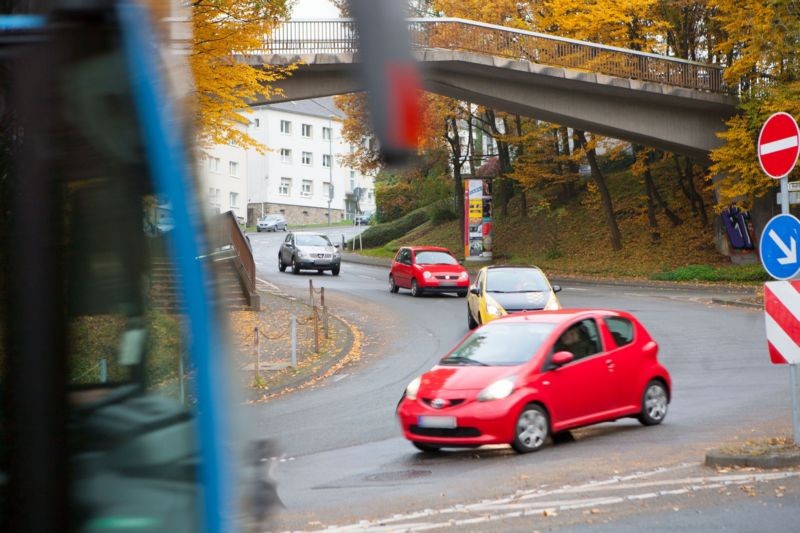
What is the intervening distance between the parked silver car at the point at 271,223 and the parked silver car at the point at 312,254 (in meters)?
33.8

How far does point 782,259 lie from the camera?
1065cm

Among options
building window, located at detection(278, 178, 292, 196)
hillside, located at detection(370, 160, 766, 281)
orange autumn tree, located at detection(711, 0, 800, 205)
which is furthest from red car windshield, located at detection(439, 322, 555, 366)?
building window, located at detection(278, 178, 292, 196)

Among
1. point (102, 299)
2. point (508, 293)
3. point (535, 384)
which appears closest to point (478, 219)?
point (508, 293)

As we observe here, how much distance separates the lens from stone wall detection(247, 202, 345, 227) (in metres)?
81.6

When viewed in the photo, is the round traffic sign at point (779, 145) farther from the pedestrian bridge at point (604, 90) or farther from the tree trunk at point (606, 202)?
the tree trunk at point (606, 202)

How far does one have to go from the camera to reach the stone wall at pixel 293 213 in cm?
8161

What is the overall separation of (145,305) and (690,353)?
1878 centimetres

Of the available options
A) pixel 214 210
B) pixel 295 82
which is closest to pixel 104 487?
pixel 214 210

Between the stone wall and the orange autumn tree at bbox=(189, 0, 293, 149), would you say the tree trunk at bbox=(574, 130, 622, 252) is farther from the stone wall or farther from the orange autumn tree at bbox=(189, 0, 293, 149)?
the stone wall

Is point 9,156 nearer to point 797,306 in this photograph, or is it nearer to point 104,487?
point 104,487

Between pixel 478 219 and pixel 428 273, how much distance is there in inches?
456

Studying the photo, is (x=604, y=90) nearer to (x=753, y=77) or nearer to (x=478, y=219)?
(x=753, y=77)

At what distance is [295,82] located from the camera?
34875 mm

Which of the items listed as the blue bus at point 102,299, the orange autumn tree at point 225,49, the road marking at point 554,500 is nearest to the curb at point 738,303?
the orange autumn tree at point 225,49
